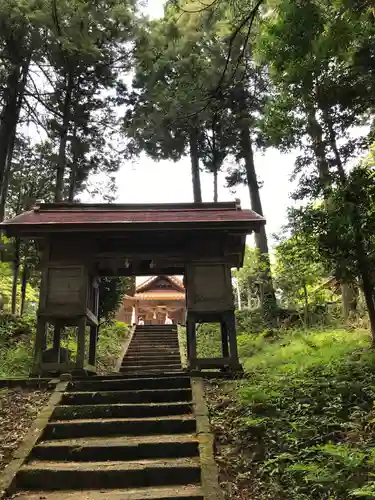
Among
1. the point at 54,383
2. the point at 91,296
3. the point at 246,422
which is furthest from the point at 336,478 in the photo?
the point at 91,296

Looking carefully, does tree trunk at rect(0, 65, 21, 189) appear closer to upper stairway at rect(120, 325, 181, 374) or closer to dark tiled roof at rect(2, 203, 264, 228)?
dark tiled roof at rect(2, 203, 264, 228)

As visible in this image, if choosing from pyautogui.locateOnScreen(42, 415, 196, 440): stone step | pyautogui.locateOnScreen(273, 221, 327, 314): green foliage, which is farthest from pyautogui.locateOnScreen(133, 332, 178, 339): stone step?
pyautogui.locateOnScreen(42, 415, 196, 440): stone step

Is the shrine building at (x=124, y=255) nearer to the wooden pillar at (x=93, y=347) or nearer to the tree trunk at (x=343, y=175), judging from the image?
the wooden pillar at (x=93, y=347)

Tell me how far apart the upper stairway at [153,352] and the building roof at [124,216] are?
3891mm

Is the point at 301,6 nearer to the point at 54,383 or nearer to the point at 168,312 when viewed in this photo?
the point at 54,383

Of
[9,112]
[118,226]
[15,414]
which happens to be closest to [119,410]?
[15,414]

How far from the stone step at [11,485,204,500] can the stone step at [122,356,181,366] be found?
26.3 feet

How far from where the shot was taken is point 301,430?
4422 millimetres

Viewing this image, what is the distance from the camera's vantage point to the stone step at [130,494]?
3734 millimetres

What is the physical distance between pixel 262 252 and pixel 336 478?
13.6 meters

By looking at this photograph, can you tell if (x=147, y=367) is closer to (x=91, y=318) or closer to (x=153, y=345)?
(x=153, y=345)

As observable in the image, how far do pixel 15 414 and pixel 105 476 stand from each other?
212 cm

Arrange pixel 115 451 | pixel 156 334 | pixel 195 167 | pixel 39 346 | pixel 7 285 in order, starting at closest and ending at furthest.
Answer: pixel 115 451, pixel 39 346, pixel 7 285, pixel 156 334, pixel 195 167

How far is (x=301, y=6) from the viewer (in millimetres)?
5020
